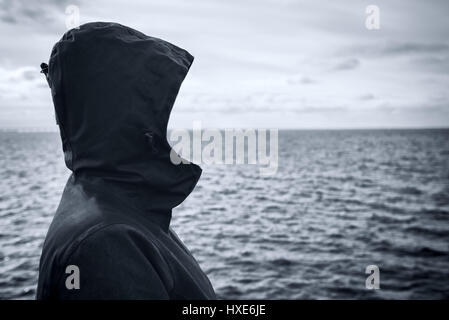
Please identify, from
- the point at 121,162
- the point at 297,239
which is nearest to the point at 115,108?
the point at 121,162

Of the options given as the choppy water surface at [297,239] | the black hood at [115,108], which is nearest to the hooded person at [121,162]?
the black hood at [115,108]

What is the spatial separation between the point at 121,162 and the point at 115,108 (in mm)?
224

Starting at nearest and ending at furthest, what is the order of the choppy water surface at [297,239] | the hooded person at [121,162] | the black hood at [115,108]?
1. the hooded person at [121,162]
2. the black hood at [115,108]
3. the choppy water surface at [297,239]

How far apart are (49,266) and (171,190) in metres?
0.59

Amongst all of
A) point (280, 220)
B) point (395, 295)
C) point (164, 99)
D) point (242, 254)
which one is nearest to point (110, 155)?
point (164, 99)

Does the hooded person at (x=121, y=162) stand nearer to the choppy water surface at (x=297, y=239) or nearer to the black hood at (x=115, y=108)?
the black hood at (x=115, y=108)

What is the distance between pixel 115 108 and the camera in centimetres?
164

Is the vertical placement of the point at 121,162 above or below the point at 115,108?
below

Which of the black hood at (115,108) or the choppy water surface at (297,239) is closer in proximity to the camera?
the black hood at (115,108)

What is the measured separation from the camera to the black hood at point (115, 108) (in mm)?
1642

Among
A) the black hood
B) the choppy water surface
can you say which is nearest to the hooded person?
the black hood

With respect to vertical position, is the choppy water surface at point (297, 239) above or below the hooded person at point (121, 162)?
below

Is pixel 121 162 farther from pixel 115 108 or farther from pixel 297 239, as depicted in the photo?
pixel 297 239

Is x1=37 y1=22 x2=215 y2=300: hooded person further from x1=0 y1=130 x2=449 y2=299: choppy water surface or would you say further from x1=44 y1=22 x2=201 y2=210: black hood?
x1=0 y1=130 x2=449 y2=299: choppy water surface
